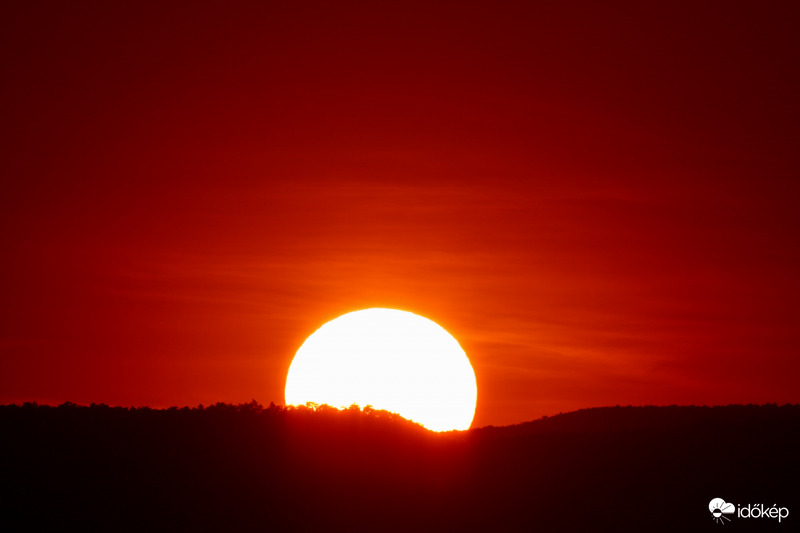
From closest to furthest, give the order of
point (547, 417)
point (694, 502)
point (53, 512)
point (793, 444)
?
point (53, 512), point (694, 502), point (793, 444), point (547, 417)

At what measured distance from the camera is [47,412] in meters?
29.7

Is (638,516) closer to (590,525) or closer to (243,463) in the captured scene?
(590,525)

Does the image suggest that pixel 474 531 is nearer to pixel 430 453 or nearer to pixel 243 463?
pixel 430 453

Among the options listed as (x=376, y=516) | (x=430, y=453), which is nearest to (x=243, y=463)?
(x=376, y=516)

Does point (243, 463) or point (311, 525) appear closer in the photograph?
point (311, 525)

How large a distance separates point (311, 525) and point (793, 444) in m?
17.7

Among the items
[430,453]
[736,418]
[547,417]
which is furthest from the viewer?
[547,417]

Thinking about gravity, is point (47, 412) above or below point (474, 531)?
above

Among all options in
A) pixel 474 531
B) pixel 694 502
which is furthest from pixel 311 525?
pixel 694 502

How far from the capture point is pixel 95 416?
1171 inches

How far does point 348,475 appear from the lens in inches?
1117

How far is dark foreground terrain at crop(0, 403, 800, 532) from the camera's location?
25.6 metres

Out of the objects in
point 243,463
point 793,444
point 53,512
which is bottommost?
point 53,512

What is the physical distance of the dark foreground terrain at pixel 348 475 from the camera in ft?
83.9
